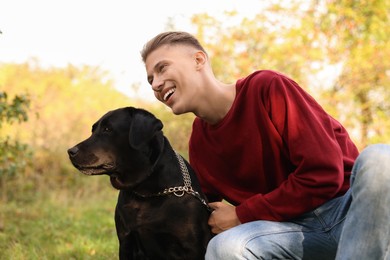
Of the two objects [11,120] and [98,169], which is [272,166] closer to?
[98,169]

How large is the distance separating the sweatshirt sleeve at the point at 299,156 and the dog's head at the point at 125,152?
566mm

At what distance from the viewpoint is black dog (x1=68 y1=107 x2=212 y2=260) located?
103 inches

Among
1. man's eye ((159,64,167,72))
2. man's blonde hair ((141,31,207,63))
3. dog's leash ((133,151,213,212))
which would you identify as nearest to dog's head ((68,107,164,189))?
dog's leash ((133,151,213,212))

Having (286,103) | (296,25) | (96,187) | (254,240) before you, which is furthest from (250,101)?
(296,25)

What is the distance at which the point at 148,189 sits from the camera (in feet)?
8.80

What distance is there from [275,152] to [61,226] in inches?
121

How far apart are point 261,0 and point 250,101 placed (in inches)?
289

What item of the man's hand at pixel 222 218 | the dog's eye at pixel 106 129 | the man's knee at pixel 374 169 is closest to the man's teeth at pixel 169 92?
the dog's eye at pixel 106 129

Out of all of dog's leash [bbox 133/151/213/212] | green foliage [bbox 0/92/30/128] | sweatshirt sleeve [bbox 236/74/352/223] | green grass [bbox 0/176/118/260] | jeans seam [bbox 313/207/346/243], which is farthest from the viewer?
green foliage [bbox 0/92/30/128]

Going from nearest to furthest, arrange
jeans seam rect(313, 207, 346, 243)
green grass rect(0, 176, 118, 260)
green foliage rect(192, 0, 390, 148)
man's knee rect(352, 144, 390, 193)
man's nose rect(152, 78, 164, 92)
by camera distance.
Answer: man's knee rect(352, 144, 390, 193) < jeans seam rect(313, 207, 346, 243) < man's nose rect(152, 78, 164, 92) < green grass rect(0, 176, 118, 260) < green foliage rect(192, 0, 390, 148)

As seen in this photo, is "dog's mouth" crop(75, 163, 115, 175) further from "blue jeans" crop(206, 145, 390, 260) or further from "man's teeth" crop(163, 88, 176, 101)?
"blue jeans" crop(206, 145, 390, 260)

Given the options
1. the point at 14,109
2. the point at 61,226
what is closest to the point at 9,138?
the point at 14,109

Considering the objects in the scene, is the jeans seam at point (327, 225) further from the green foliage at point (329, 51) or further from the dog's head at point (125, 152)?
the green foliage at point (329, 51)

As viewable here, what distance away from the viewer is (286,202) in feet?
7.76
